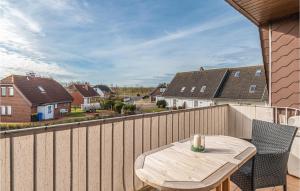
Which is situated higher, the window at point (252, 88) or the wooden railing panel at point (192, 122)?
the window at point (252, 88)

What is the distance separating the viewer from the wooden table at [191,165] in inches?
50.4

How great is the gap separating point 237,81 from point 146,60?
27.1ft

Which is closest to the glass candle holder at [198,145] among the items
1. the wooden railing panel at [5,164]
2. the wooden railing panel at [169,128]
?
the wooden railing panel at [169,128]

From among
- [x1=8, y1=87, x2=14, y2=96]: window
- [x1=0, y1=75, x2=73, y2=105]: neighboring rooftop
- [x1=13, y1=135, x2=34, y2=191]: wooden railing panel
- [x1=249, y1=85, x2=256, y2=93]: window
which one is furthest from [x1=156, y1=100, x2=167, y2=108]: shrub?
[x1=13, y1=135, x2=34, y2=191]: wooden railing panel

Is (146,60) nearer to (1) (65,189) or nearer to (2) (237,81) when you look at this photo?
(2) (237,81)

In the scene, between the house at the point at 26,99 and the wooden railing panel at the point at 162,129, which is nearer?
the wooden railing panel at the point at 162,129

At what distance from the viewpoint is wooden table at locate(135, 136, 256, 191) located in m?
1.28

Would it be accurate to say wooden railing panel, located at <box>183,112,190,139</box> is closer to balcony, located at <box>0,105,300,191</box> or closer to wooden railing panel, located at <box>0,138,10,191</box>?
balcony, located at <box>0,105,300,191</box>

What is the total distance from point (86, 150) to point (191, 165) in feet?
3.23

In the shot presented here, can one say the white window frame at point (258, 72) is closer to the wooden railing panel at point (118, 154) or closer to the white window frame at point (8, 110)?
the wooden railing panel at point (118, 154)

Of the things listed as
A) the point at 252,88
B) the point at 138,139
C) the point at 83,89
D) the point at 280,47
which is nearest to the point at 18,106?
the point at 83,89

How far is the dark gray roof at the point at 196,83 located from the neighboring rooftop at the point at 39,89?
12.6 meters

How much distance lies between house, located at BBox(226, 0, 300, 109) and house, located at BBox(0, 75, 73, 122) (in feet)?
70.6

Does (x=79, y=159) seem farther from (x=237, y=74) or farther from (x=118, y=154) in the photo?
(x=237, y=74)
